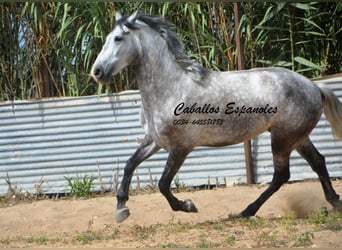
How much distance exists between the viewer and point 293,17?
7.62 metres

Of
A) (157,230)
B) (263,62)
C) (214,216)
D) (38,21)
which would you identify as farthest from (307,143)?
(38,21)

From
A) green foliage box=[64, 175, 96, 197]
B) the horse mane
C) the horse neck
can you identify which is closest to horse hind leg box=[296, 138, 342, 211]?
the horse mane

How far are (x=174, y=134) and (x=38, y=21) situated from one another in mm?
3710

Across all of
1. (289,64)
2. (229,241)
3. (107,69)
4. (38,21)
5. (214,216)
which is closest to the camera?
(229,241)

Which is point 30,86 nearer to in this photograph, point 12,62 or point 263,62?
point 12,62

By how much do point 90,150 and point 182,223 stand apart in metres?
2.38

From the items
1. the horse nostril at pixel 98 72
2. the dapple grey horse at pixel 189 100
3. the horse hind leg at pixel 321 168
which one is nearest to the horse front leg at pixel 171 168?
the dapple grey horse at pixel 189 100

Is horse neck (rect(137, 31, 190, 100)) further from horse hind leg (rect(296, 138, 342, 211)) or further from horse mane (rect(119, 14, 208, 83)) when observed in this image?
horse hind leg (rect(296, 138, 342, 211))

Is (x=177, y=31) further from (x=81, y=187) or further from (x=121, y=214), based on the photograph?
(x=121, y=214)

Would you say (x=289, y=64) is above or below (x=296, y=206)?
above

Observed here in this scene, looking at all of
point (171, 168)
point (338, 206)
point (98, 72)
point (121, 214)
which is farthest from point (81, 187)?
point (338, 206)

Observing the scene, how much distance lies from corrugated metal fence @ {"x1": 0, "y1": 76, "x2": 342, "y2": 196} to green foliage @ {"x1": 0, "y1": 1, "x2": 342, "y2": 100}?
38cm

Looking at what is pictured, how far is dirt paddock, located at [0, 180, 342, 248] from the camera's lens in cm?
451

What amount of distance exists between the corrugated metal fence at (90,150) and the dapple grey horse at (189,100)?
1.95 meters
